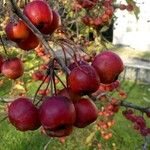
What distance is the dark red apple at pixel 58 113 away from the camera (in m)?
1.00

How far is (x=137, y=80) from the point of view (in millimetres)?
9008

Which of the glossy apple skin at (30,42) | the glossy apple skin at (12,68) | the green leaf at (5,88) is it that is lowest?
the green leaf at (5,88)

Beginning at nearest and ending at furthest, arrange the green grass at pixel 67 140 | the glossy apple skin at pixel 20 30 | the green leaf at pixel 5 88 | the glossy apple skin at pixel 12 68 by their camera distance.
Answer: the glossy apple skin at pixel 20 30 → the glossy apple skin at pixel 12 68 → the green grass at pixel 67 140 → the green leaf at pixel 5 88

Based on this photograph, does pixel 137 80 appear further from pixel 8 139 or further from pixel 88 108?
pixel 88 108

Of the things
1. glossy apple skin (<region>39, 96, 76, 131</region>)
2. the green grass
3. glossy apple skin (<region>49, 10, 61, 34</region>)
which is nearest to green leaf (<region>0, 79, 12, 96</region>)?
the green grass

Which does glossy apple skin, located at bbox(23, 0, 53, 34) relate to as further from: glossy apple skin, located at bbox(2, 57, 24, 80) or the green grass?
the green grass

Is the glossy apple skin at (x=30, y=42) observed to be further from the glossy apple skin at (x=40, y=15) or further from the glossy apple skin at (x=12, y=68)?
the glossy apple skin at (x=12, y=68)

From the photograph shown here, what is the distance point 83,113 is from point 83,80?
0.31ft

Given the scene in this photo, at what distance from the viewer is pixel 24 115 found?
106 cm

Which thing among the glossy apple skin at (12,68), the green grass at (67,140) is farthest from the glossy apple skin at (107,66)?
the green grass at (67,140)

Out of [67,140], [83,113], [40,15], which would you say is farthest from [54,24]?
[67,140]

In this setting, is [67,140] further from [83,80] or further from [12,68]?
[83,80]

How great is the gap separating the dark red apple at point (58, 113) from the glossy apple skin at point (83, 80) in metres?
0.04

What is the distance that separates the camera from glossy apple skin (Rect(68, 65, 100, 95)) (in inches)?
38.7
